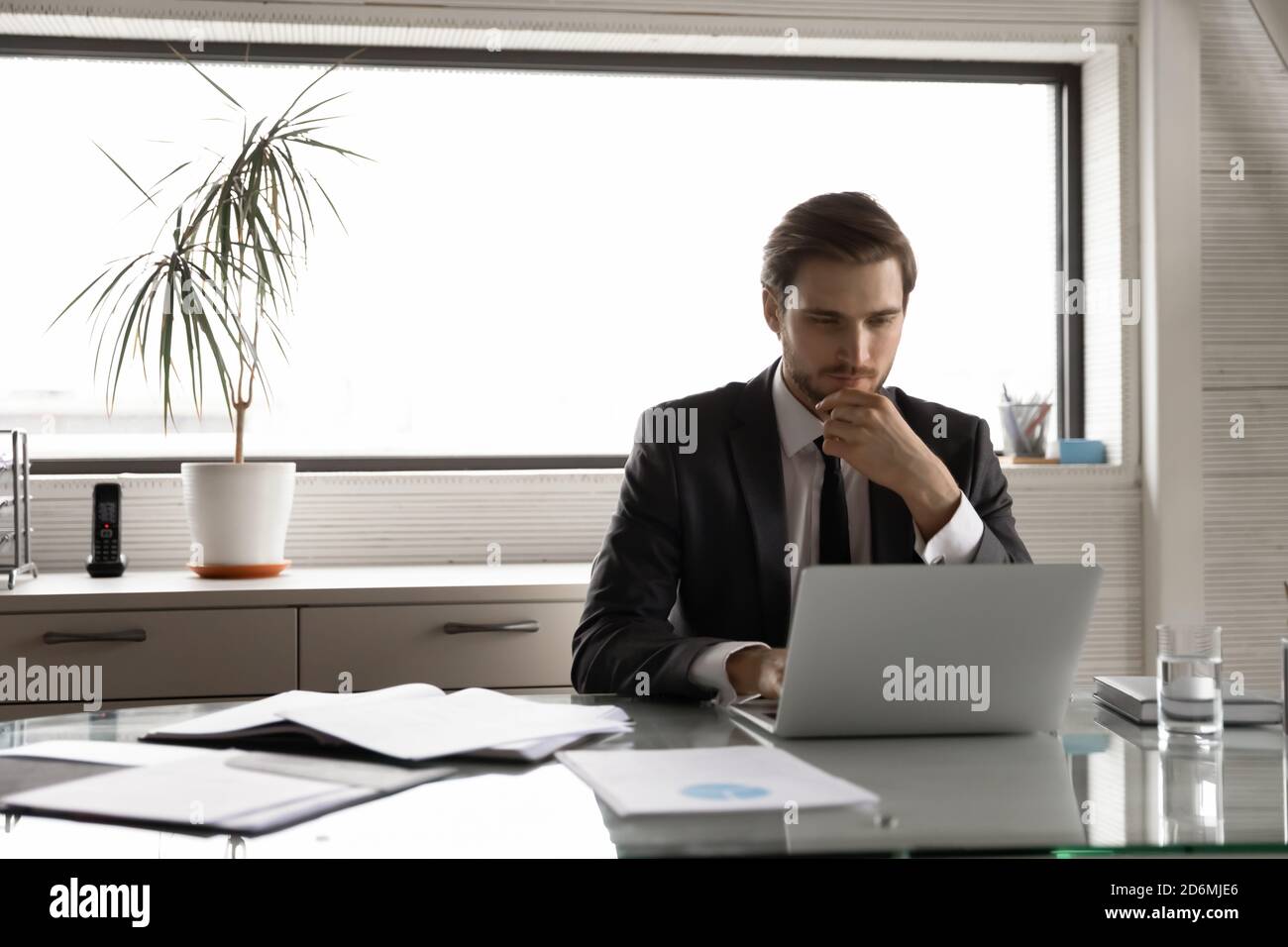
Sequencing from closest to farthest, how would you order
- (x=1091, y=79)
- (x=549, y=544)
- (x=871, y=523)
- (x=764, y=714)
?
(x=764, y=714) → (x=871, y=523) → (x=549, y=544) → (x=1091, y=79)

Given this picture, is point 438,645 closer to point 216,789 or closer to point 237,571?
point 237,571

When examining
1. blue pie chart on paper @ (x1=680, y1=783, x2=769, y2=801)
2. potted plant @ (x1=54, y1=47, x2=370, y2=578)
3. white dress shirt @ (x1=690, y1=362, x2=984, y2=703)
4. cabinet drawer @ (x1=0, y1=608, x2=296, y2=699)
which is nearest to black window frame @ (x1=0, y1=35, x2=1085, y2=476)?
potted plant @ (x1=54, y1=47, x2=370, y2=578)

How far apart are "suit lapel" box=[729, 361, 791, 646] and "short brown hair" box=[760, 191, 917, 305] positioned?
0.23m

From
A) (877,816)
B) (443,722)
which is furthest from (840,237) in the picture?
(877,816)

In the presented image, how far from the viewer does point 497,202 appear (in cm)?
324

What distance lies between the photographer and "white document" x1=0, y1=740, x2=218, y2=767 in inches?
46.7

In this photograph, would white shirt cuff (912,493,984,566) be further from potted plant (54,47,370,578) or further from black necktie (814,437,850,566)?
potted plant (54,47,370,578)

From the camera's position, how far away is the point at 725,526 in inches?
76.8

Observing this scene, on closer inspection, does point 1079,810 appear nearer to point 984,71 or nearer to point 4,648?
point 4,648

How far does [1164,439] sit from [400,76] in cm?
225

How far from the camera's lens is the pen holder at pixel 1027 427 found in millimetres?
3305

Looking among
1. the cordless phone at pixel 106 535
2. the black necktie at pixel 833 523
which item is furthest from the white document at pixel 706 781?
the cordless phone at pixel 106 535

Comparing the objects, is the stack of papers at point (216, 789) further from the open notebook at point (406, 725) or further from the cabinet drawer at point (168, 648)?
the cabinet drawer at point (168, 648)
